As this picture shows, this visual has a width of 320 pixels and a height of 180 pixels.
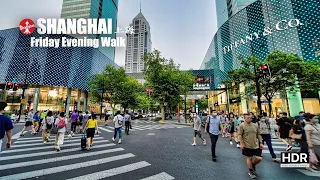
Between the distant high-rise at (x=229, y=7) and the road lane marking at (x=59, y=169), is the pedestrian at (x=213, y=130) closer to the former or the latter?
the road lane marking at (x=59, y=169)

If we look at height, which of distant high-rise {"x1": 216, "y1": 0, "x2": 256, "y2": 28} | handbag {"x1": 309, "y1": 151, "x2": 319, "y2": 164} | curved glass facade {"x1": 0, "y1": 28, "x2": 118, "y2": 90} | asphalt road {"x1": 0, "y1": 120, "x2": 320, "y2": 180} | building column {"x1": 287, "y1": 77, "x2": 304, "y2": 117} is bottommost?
asphalt road {"x1": 0, "y1": 120, "x2": 320, "y2": 180}

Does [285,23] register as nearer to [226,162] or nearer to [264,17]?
[264,17]

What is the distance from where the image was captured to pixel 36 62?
42.7m

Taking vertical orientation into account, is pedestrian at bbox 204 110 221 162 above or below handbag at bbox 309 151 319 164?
above

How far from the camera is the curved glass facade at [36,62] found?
4206 centimetres

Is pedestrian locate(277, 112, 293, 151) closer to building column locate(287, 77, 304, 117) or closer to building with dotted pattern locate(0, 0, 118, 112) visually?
building column locate(287, 77, 304, 117)

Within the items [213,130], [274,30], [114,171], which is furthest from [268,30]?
[114,171]

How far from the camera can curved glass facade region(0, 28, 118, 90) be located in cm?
4206

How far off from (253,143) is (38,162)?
7.34m

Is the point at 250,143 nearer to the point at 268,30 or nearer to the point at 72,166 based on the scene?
the point at 72,166

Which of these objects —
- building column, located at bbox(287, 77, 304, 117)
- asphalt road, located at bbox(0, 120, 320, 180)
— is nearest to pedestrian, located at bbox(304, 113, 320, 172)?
asphalt road, located at bbox(0, 120, 320, 180)

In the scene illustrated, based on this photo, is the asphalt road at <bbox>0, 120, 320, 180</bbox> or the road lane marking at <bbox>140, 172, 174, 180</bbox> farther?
the asphalt road at <bbox>0, 120, 320, 180</bbox>

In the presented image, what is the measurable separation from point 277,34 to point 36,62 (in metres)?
62.1

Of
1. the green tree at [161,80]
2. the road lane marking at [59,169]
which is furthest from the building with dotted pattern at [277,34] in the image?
the road lane marking at [59,169]
